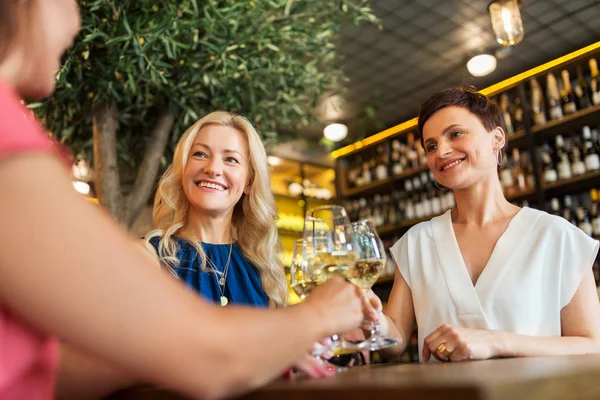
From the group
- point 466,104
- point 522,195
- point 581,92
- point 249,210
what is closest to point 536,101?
point 581,92

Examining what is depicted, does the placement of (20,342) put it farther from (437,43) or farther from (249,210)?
(437,43)

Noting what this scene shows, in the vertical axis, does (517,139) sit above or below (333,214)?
above

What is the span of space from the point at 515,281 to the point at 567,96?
10.1 feet

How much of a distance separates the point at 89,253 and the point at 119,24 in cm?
176

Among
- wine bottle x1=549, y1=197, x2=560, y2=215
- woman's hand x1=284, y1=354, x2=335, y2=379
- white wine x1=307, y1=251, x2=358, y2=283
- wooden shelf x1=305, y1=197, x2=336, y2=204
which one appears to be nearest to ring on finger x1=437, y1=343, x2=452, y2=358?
white wine x1=307, y1=251, x2=358, y2=283

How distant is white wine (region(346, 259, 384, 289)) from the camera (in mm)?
977

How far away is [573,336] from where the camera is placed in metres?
1.38

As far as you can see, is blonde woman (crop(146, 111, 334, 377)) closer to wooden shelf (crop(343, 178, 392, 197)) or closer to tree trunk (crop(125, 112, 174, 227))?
tree trunk (crop(125, 112, 174, 227))

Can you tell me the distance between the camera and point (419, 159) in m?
4.73

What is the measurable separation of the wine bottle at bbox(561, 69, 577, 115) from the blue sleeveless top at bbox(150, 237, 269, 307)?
10.1ft

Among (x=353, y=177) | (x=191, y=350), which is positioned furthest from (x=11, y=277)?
(x=353, y=177)

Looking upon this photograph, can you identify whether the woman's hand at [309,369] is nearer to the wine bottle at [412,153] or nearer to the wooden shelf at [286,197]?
the wine bottle at [412,153]

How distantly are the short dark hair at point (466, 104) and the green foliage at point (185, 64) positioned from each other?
83cm

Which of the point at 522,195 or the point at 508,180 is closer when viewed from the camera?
the point at 522,195
